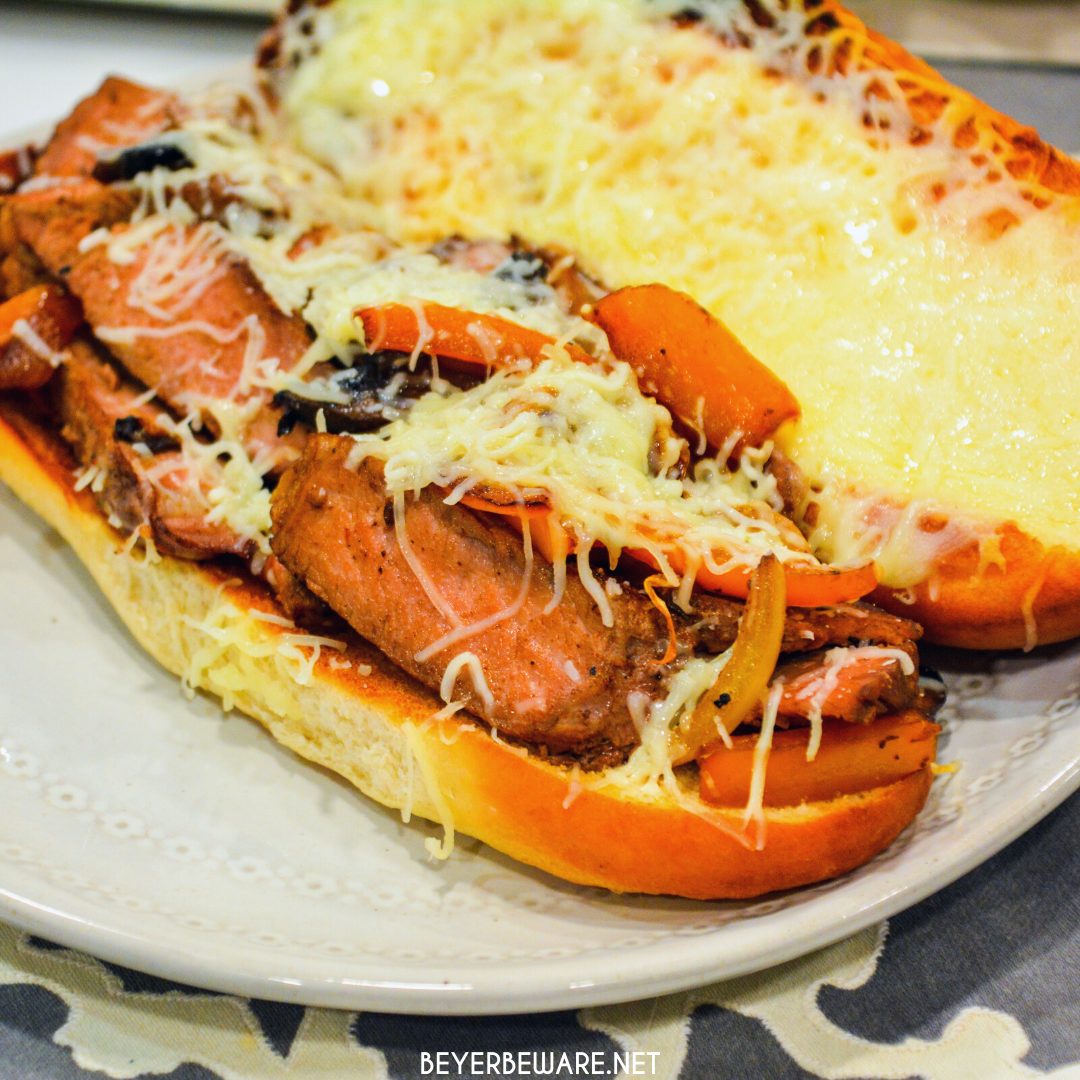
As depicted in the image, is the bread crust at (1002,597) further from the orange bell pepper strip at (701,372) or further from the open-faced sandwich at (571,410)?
the orange bell pepper strip at (701,372)

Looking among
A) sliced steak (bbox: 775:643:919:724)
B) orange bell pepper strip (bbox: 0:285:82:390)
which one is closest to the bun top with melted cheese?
sliced steak (bbox: 775:643:919:724)

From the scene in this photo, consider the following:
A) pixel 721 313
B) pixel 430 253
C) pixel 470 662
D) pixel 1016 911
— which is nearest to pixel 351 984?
pixel 470 662

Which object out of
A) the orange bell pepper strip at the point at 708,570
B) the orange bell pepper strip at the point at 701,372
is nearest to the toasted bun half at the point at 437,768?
the orange bell pepper strip at the point at 708,570

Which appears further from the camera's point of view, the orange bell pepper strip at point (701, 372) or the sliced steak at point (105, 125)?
the sliced steak at point (105, 125)

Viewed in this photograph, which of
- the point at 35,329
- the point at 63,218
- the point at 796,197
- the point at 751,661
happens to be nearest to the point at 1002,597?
the point at 751,661

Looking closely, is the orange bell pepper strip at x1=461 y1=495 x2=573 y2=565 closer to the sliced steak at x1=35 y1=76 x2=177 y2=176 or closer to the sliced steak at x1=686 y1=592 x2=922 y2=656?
the sliced steak at x1=686 y1=592 x2=922 y2=656
